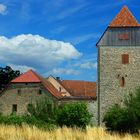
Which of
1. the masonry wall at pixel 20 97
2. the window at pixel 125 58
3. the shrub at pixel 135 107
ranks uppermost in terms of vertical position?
the window at pixel 125 58

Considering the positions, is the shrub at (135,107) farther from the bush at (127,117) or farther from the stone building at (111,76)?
the stone building at (111,76)

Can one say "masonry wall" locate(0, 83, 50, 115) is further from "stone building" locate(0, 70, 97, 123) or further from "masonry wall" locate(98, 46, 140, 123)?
"masonry wall" locate(98, 46, 140, 123)

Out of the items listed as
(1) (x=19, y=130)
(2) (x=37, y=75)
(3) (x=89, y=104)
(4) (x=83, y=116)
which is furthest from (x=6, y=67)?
(1) (x=19, y=130)

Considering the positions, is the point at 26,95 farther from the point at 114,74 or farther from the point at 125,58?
the point at 125,58

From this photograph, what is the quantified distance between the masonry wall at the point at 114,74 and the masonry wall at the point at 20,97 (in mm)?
7559

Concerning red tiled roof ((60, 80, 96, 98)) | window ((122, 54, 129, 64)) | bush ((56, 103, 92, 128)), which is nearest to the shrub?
bush ((56, 103, 92, 128))

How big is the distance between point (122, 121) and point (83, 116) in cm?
1196

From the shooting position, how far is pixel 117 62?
52469 millimetres

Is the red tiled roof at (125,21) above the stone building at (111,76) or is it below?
above

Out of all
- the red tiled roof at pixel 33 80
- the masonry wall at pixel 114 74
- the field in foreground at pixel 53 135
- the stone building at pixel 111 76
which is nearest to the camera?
the field in foreground at pixel 53 135

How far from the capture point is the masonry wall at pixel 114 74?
5184 centimetres

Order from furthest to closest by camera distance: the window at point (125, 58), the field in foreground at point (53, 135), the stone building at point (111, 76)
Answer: the window at point (125, 58) < the stone building at point (111, 76) < the field in foreground at point (53, 135)

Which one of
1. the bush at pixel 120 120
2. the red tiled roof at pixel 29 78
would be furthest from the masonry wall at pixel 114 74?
the bush at pixel 120 120

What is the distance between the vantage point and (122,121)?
115 ft
